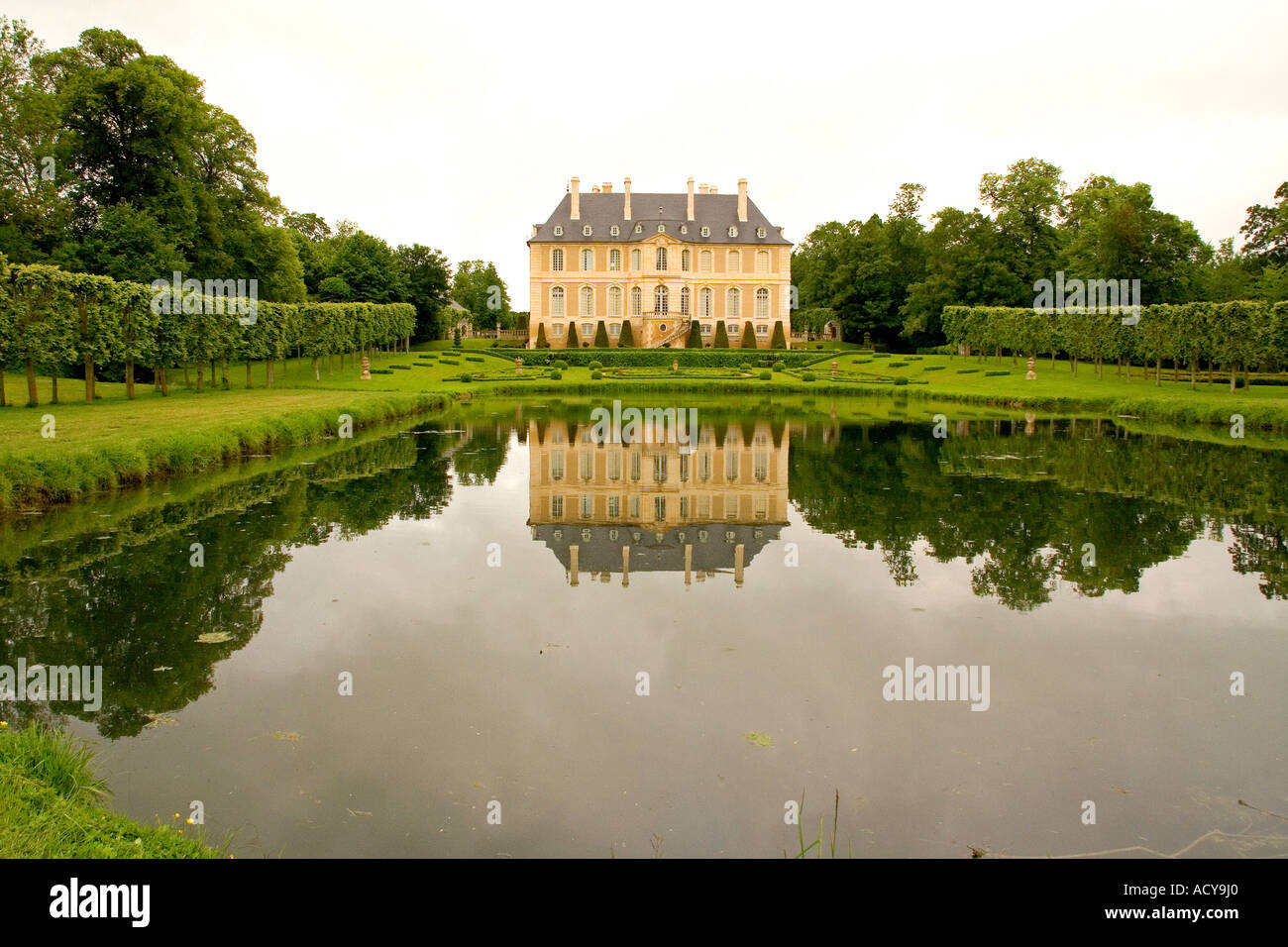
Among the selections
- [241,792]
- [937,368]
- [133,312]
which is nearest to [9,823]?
[241,792]

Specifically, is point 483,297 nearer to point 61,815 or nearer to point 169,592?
point 169,592

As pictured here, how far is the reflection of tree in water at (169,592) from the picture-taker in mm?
6262

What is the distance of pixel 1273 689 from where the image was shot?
610 centimetres

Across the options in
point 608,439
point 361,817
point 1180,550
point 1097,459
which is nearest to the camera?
point 361,817

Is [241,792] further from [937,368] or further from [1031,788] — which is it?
[937,368]

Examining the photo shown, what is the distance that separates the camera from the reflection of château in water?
32.4ft

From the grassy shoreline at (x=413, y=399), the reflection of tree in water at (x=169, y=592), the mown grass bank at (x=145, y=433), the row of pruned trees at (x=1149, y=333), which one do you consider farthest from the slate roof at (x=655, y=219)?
the reflection of tree in water at (x=169, y=592)

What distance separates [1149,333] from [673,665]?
109ft

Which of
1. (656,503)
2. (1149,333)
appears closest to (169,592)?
(656,503)

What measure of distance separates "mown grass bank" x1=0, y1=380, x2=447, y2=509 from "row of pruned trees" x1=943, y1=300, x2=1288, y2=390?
2619 cm

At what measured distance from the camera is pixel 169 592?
8.25m

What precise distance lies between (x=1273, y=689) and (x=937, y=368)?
39.3 metres

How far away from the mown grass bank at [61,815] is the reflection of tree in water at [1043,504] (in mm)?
6740

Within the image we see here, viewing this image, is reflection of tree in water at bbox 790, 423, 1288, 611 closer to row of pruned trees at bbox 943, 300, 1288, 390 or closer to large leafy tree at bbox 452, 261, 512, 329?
row of pruned trees at bbox 943, 300, 1288, 390
